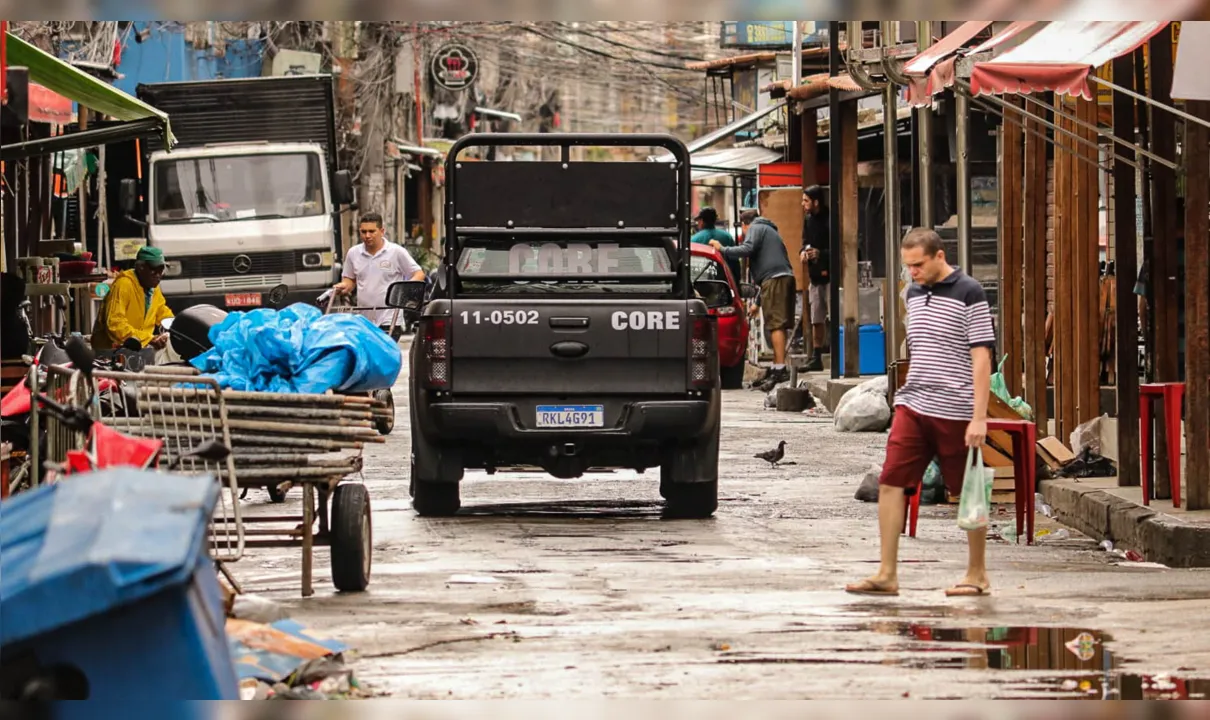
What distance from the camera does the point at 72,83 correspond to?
43.7 ft

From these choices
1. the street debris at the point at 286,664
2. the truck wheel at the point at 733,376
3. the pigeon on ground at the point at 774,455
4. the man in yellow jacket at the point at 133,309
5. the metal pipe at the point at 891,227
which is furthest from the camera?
the truck wheel at the point at 733,376

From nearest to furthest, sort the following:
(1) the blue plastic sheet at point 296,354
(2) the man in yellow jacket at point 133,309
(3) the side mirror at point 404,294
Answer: (1) the blue plastic sheet at point 296,354 < (3) the side mirror at point 404,294 < (2) the man in yellow jacket at point 133,309

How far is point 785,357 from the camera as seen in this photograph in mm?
26031

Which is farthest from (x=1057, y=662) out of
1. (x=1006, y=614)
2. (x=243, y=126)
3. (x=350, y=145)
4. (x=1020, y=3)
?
(x=350, y=145)

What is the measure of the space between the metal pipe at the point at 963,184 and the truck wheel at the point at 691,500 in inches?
201

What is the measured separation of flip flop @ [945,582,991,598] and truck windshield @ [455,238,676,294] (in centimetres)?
435

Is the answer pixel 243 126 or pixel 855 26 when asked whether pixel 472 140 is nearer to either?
pixel 855 26

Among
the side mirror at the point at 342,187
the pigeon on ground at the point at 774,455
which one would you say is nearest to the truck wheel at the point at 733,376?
the side mirror at the point at 342,187

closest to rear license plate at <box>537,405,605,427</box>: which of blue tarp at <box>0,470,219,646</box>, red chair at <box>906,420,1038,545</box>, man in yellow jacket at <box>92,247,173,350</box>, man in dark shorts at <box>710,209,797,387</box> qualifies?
red chair at <box>906,420,1038,545</box>

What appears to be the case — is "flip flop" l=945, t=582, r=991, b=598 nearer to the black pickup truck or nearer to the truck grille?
the black pickup truck

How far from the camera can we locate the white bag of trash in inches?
786

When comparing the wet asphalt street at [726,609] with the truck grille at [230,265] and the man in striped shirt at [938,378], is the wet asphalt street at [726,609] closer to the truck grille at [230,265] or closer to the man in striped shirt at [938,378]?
the man in striped shirt at [938,378]

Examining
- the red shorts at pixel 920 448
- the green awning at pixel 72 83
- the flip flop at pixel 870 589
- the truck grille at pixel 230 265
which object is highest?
the green awning at pixel 72 83

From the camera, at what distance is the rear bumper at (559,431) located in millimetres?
12734
